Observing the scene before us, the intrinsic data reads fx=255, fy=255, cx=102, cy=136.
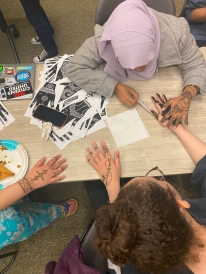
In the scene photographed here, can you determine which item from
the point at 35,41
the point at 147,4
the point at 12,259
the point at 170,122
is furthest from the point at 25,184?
the point at 35,41

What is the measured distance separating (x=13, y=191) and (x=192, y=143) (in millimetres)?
699

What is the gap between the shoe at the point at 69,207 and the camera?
152 centimetres

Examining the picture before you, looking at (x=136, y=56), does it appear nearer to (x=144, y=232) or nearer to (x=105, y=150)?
(x=105, y=150)

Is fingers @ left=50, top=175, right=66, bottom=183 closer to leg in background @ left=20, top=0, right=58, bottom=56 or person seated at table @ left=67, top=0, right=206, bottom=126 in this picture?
person seated at table @ left=67, top=0, right=206, bottom=126

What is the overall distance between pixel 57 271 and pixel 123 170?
1.35 ft

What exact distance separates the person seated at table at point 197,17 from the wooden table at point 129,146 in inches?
24.6

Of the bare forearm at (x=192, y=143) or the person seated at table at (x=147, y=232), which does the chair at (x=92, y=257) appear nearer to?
the person seated at table at (x=147, y=232)

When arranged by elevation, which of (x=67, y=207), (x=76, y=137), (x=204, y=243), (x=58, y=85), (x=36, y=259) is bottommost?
(x=36, y=259)

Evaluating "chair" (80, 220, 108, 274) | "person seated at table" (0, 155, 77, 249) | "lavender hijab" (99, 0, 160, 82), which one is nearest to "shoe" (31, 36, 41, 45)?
"lavender hijab" (99, 0, 160, 82)

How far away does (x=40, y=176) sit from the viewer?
951mm

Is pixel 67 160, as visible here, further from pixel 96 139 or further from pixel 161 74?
pixel 161 74

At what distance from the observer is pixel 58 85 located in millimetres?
1150

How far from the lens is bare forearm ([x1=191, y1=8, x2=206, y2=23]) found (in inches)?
57.0

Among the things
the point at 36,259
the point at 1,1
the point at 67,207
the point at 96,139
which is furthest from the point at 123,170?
the point at 1,1
